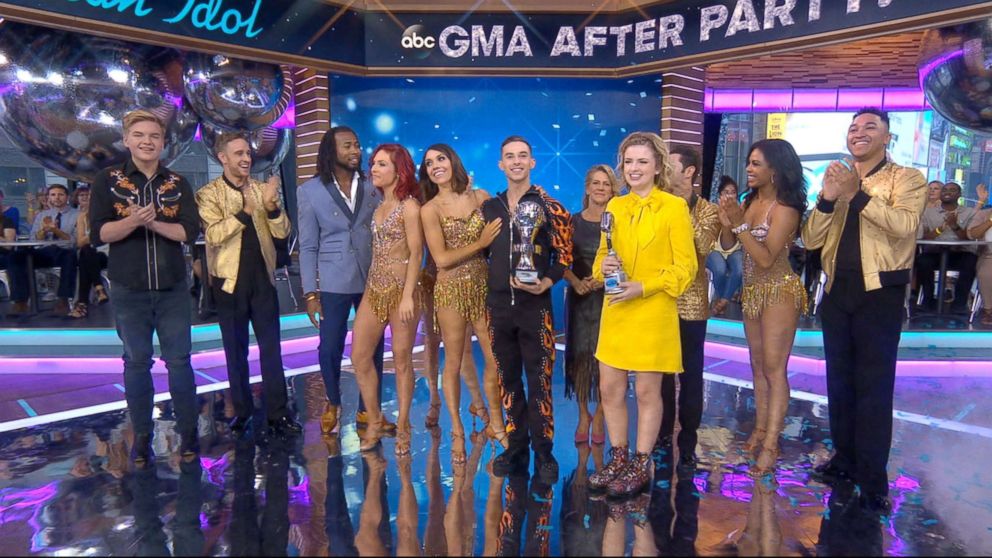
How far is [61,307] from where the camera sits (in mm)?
6859

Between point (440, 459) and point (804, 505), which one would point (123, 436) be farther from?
point (804, 505)

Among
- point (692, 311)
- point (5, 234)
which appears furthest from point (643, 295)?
point (5, 234)

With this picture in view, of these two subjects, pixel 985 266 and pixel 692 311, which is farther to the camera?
pixel 985 266

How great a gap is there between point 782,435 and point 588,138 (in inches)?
171

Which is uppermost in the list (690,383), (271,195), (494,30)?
(494,30)

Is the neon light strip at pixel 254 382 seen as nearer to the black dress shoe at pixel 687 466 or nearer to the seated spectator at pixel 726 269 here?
the black dress shoe at pixel 687 466

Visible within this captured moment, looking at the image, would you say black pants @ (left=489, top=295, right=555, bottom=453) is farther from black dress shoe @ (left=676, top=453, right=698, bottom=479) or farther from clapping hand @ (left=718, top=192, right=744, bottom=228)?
clapping hand @ (left=718, top=192, right=744, bottom=228)

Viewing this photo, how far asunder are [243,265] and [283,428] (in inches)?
37.7

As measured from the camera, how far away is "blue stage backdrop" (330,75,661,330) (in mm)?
7094

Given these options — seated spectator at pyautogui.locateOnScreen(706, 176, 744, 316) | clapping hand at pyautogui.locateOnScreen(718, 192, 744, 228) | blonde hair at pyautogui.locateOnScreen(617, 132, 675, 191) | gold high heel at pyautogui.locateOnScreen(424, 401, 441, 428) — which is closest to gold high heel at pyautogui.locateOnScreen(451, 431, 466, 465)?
gold high heel at pyautogui.locateOnScreen(424, 401, 441, 428)

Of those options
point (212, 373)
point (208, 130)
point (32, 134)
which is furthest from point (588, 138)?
point (32, 134)

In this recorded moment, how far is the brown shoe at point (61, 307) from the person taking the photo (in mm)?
6758

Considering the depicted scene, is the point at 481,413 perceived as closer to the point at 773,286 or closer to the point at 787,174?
the point at 773,286

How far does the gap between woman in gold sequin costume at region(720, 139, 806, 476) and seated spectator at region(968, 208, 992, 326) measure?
4.80 metres
